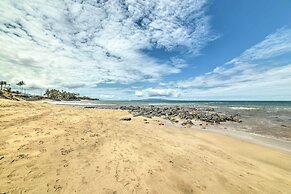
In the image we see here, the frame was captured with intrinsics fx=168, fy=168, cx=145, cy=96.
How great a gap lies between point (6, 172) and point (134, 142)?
18.3 ft

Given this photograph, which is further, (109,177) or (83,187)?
(109,177)

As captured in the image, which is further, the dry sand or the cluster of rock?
the cluster of rock

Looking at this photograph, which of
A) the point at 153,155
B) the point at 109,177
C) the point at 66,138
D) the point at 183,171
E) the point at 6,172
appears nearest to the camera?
the point at 6,172

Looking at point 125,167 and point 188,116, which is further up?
point 188,116

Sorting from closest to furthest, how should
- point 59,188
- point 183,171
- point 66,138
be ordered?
point 59,188 < point 183,171 < point 66,138

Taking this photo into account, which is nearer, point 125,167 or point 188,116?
point 125,167

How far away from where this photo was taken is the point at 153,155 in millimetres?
7496

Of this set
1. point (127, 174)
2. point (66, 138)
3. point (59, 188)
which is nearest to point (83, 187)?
point (59, 188)

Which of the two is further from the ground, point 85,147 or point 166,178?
point 85,147

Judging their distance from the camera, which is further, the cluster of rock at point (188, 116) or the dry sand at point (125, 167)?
the cluster of rock at point (188, 116)

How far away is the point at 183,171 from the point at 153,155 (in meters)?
1.68

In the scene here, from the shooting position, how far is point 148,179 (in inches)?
214

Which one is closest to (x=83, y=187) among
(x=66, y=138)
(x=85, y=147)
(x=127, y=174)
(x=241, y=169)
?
(x=127, y=174)

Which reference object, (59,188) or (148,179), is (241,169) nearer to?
(148,179)
